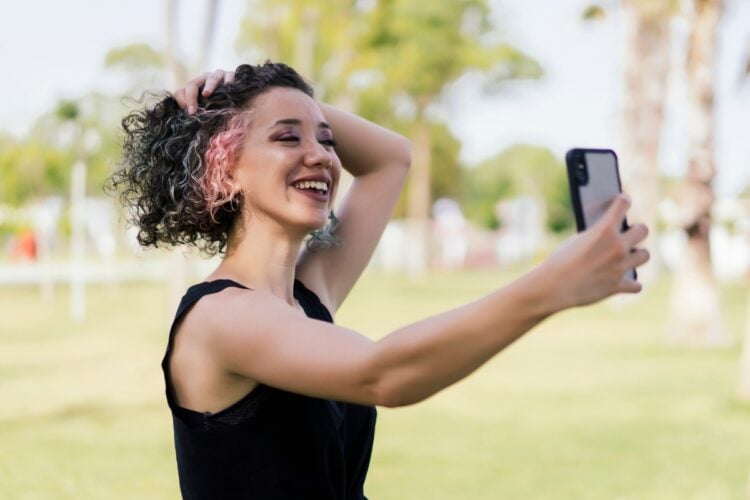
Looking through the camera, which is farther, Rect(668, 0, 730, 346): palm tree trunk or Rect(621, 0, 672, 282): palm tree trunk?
Rect(621, 0, 672, 282): palm tree trunk

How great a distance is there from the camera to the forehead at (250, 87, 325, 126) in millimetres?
2148

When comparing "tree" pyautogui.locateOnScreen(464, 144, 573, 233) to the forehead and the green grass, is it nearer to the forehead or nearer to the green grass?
the green grass

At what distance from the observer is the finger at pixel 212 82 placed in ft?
7.34

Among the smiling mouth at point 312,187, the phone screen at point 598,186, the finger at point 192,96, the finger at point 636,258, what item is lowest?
the finger at point 636,258

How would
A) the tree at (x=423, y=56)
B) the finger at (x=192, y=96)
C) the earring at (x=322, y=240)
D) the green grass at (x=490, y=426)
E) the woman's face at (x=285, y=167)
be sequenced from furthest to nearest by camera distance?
1. the tree at (x=423, y=56)
2. the green grass at (x=490, y=426)
3. the earring at (x=322, y=240)
4. the finger at (x=192, y=96)
5. the woman's face at (x=285, y=167)

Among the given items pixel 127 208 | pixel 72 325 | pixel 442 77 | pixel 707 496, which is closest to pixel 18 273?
pixel 72 325

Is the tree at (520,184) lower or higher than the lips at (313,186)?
higher

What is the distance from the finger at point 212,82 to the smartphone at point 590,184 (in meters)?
0.90

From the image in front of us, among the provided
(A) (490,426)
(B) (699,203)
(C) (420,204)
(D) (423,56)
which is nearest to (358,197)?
(A) (490,426)

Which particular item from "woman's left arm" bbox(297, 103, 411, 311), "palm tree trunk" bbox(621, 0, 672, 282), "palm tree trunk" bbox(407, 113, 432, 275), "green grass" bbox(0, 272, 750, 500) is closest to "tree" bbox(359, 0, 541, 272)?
"palm tree trunk" bbox(407, 113, 432, 275)

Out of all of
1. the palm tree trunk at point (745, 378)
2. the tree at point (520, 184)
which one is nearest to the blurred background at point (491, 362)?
the palm tree trunk at point (745, 378)

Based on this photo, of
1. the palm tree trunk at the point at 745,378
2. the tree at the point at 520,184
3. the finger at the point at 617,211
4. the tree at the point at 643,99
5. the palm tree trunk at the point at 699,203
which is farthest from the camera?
the tree at the point at 520,184

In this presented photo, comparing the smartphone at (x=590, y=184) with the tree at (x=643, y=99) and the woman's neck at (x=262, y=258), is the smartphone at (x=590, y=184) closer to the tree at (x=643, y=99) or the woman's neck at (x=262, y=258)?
the woman's neck at (x=262, y=258)

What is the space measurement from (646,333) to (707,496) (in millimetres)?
10425
